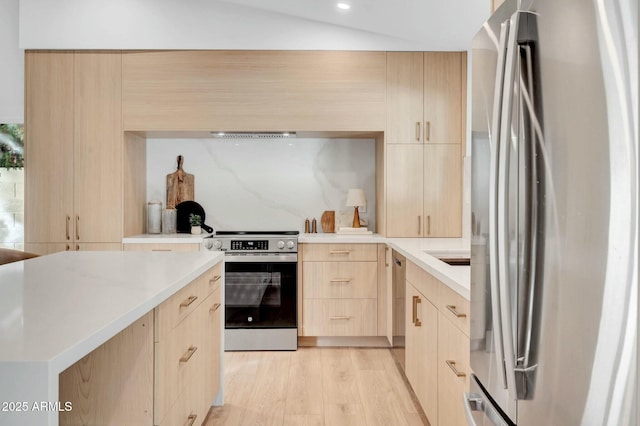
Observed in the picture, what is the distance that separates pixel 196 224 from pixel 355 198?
1.37m

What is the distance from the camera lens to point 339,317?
3.81 meters

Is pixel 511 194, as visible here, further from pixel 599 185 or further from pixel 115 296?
pixel 115 296

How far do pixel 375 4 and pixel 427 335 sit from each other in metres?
2.18

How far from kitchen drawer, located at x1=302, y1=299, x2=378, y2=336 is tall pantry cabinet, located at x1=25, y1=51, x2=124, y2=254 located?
5.26ft

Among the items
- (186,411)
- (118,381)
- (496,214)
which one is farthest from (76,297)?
(496,214)

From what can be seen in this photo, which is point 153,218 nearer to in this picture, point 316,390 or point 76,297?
point 316,390

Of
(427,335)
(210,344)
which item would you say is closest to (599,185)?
(427,335)

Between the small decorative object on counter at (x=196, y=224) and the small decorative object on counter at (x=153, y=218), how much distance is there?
324 mm

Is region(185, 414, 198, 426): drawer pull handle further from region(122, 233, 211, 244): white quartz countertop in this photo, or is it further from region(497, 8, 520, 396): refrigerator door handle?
region(122, 233, 211, 244): white quartz countertop

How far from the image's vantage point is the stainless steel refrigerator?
69 centimetres

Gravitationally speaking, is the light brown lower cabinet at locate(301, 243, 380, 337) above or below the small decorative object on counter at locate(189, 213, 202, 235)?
below

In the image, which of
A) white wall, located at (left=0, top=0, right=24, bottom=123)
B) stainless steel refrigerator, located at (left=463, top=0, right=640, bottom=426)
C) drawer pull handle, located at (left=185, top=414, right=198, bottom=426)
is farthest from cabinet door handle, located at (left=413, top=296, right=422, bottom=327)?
white wall, located at (left=0, top=0, right=24, bottom=123)

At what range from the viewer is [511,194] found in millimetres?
1056

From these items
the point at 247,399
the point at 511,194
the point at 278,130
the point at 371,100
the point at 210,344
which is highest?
the point at 371,100
